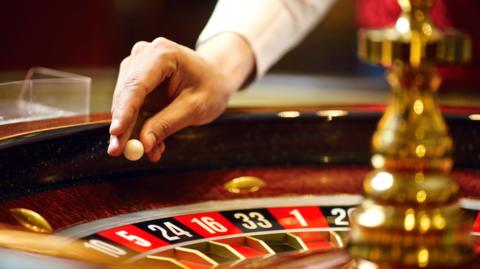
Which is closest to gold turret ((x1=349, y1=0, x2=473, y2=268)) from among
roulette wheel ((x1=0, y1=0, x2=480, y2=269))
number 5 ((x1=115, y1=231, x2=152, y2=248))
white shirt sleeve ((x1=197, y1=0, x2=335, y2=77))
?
roulette wheel ((x1=0, y1=0, x2=480, y2=269))

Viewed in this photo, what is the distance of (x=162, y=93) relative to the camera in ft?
4.33

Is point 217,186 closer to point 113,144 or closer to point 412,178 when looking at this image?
point 113,144

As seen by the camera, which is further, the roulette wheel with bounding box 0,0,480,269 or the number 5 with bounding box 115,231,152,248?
the number 5 with bounding box 115,231,152,248

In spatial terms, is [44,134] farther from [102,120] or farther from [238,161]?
[238,161]

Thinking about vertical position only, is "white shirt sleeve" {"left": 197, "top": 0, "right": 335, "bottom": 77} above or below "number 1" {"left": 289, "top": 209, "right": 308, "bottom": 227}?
above

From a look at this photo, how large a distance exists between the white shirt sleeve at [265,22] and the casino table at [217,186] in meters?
0.22

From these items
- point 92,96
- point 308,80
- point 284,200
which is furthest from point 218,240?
point 308,80

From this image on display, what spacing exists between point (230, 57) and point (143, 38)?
4181mm

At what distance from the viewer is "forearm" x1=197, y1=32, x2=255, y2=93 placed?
4.86 ft

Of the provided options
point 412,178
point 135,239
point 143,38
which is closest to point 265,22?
point 135,239

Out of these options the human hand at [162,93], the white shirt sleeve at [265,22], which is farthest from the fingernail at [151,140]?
the white shirt sleeve at [265,22]

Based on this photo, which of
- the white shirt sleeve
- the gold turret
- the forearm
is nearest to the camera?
the gold turret

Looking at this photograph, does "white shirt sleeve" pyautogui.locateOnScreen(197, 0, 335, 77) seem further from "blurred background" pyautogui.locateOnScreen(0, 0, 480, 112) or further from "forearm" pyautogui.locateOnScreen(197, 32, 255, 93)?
"blurred background" pyautogui.locateOnScreen(0, 0, 480, 112)

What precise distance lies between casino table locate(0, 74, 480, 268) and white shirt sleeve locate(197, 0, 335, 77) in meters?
0.22
